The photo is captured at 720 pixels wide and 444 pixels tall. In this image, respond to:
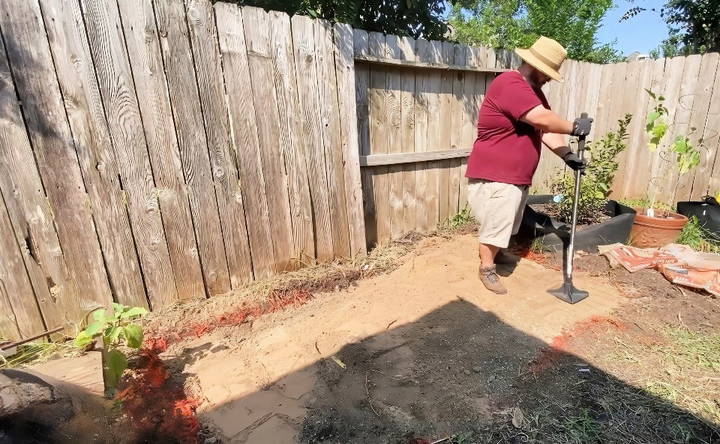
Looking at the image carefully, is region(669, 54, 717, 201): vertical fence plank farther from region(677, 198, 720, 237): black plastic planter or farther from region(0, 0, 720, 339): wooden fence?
region(0, 0, 720, 339): wooden fence

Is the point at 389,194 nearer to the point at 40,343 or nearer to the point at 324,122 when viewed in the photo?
the point at 324,122

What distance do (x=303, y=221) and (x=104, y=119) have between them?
157 centimetres

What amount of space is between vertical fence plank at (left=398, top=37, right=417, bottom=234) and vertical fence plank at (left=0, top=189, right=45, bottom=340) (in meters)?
3.15

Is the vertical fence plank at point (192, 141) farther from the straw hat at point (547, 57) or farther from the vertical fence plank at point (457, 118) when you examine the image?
the vertical fence plank at point (457, 118)

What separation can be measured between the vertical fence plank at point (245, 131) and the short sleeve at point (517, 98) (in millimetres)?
1922

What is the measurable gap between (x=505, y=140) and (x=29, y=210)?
3259 mm

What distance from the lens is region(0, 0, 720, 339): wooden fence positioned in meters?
2.10

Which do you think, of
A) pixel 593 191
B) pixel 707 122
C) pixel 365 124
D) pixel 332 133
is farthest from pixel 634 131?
pixel 332 133

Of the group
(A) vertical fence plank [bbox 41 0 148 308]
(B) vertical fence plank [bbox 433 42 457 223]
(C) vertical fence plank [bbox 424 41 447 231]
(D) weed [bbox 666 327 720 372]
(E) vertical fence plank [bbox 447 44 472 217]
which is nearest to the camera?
(A) vertical fence plank [bbox 41 0 148 308]

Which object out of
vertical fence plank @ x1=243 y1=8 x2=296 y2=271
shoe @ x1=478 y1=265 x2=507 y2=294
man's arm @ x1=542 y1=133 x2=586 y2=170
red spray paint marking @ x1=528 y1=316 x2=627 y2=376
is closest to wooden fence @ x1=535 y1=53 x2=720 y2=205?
man's arm @ x1=542 y1=133 x2=586 y2=170

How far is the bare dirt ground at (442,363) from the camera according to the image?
5.87 ft

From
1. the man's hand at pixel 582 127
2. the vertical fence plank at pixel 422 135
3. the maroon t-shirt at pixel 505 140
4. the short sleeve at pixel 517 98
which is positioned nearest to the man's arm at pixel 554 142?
the maroon t-shirt at pixel 505 140

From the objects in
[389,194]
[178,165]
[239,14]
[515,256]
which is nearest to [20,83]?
[178,165]

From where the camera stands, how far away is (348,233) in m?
3.49
